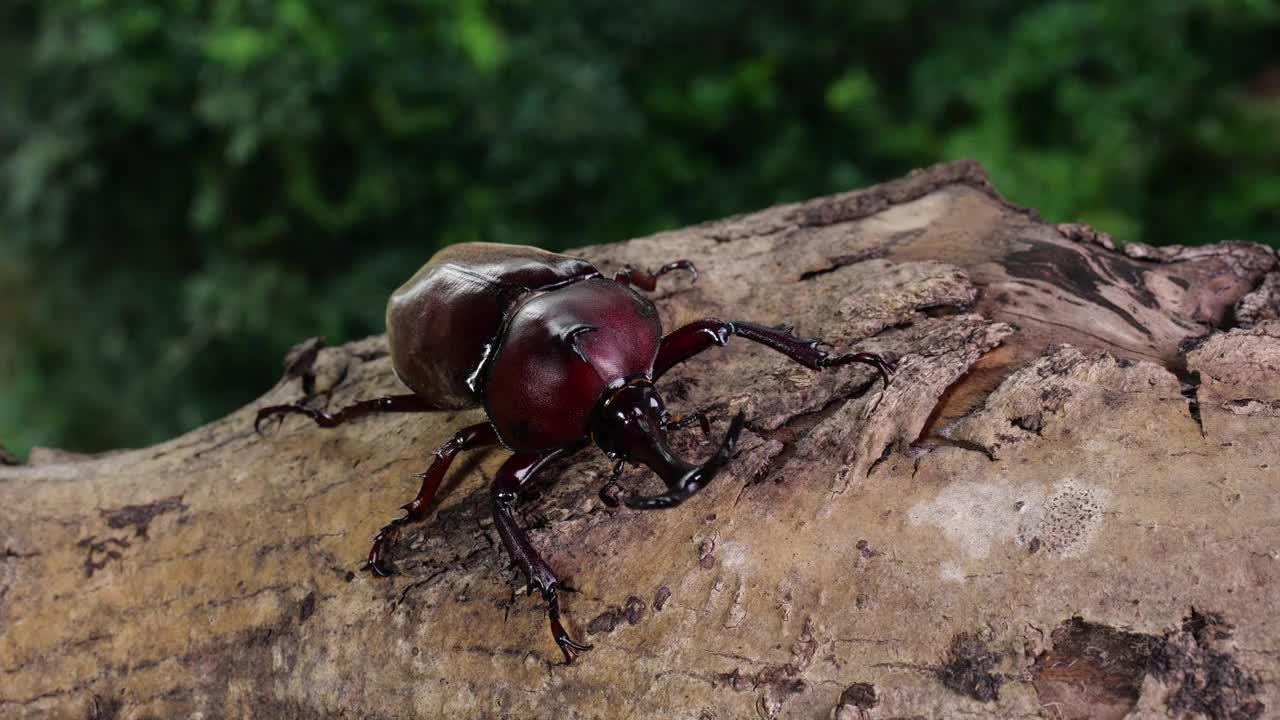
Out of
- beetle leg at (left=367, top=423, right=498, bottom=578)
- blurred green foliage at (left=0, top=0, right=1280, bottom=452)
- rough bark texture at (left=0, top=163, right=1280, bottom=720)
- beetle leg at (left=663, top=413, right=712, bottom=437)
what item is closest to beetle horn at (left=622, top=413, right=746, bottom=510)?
rough bark texture at (left=0, top=163, right=1280, bottom=720)

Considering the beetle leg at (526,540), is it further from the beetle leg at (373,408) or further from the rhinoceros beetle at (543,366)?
the beetle leg at (373,408)

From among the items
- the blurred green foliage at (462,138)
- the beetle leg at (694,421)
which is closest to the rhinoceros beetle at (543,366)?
the beetle leg at (694,421)

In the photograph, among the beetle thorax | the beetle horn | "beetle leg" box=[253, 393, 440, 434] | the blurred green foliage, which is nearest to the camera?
the beetle horn

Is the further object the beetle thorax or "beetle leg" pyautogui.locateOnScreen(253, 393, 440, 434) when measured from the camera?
"beetle leg" pyautogui.locateOnScreen(253, 393, 440, 434)

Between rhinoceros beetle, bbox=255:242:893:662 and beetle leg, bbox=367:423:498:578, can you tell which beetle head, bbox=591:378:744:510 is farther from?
beetle leg, bbox=367:423:498:578

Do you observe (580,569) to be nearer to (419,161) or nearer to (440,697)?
(440,697)

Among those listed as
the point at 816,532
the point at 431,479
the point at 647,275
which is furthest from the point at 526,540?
the point at 647,275

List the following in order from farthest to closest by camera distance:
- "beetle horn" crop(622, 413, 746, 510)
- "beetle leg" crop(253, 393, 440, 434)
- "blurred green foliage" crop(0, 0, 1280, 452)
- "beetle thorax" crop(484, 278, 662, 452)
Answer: "blurred green foliage" crop(0, 0, 1280, 452), "beetle leg" crop(253, 393, 440, 434), "beetle thorax" crop(484, 278, 662, 452), "beetle horn" crop(622, 413, 746, 510)
